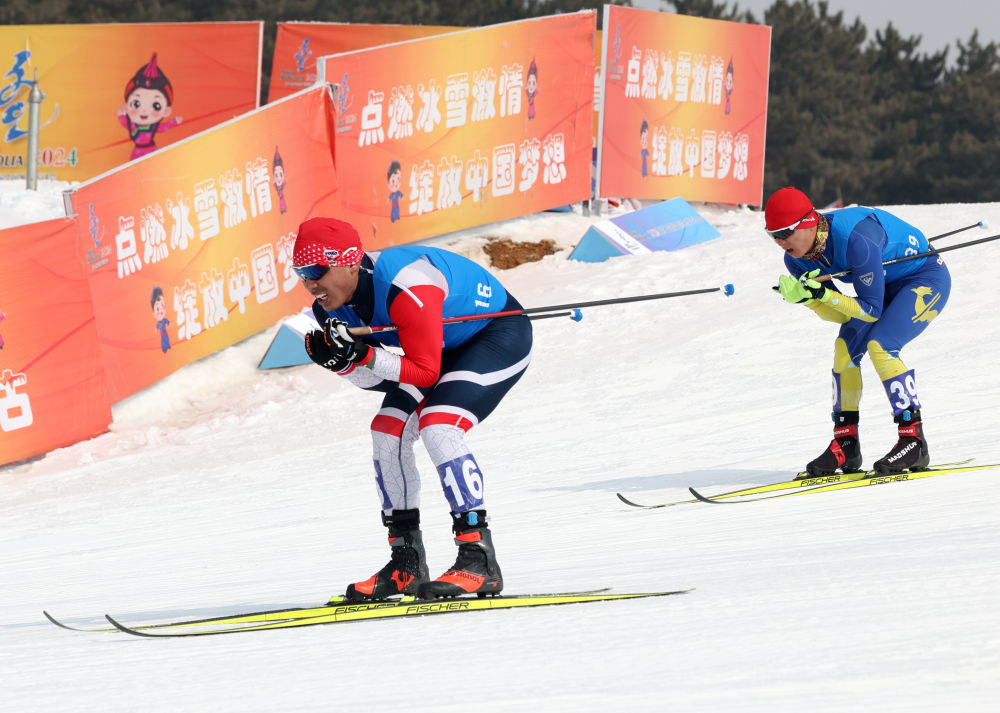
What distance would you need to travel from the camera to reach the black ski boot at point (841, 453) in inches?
257

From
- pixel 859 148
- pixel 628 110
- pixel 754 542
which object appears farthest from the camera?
pixel 859 148

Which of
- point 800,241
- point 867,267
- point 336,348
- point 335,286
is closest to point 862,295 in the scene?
point 867,267

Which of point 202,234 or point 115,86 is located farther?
point 115,86

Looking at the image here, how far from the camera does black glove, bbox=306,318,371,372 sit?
394 cm

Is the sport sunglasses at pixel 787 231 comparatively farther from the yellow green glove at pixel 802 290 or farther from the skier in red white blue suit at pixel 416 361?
the skier in red white blue suit at pixel 416 361

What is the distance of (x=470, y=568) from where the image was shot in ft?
13.7

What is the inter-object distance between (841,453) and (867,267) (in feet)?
3.48

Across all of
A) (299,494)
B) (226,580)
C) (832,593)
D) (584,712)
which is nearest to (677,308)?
(299,494)

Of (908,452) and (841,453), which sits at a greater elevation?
(908,452)

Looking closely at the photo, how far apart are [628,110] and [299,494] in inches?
386

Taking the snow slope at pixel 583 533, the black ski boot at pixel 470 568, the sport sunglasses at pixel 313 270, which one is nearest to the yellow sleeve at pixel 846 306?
the snow slope at pixel 583 533

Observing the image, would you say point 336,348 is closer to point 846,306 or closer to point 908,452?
point 846,306

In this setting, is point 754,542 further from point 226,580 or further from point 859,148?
point 859,148

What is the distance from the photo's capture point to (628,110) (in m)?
16.5
